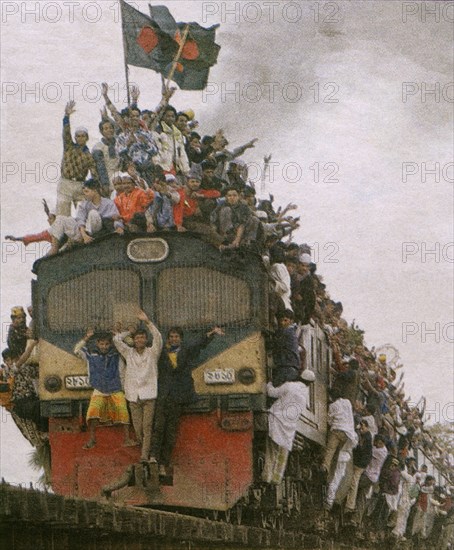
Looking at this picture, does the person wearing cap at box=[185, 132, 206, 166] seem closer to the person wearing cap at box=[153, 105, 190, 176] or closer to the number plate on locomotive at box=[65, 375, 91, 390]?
the person wearing cap at box=[153, 105, 190, 176]

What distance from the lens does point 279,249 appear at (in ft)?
52.7

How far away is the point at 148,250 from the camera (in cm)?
1487

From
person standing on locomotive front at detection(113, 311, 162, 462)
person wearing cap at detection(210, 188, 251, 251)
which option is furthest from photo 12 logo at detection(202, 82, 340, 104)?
person standing on locomotive front at detection(113, 311, 162, 462)

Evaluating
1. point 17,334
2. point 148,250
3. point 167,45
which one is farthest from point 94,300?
point 167,45

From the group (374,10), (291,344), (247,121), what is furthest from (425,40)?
(291,344)

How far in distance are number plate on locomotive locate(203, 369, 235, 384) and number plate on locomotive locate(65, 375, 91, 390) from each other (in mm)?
1179

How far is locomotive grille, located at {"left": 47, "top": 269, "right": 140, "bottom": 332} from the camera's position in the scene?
14.8 m

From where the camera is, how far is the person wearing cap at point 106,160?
1584 centimetres

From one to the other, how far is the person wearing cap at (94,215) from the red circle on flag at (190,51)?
2.92 meters

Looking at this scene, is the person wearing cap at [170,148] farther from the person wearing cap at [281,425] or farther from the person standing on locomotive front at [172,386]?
the person wearing cap at [281,425]

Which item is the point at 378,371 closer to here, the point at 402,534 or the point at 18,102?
the point at 402,534

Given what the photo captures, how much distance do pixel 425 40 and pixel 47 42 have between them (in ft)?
17.8

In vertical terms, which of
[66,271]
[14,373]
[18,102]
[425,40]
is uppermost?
[425,40]

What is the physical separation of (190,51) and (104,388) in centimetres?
508
